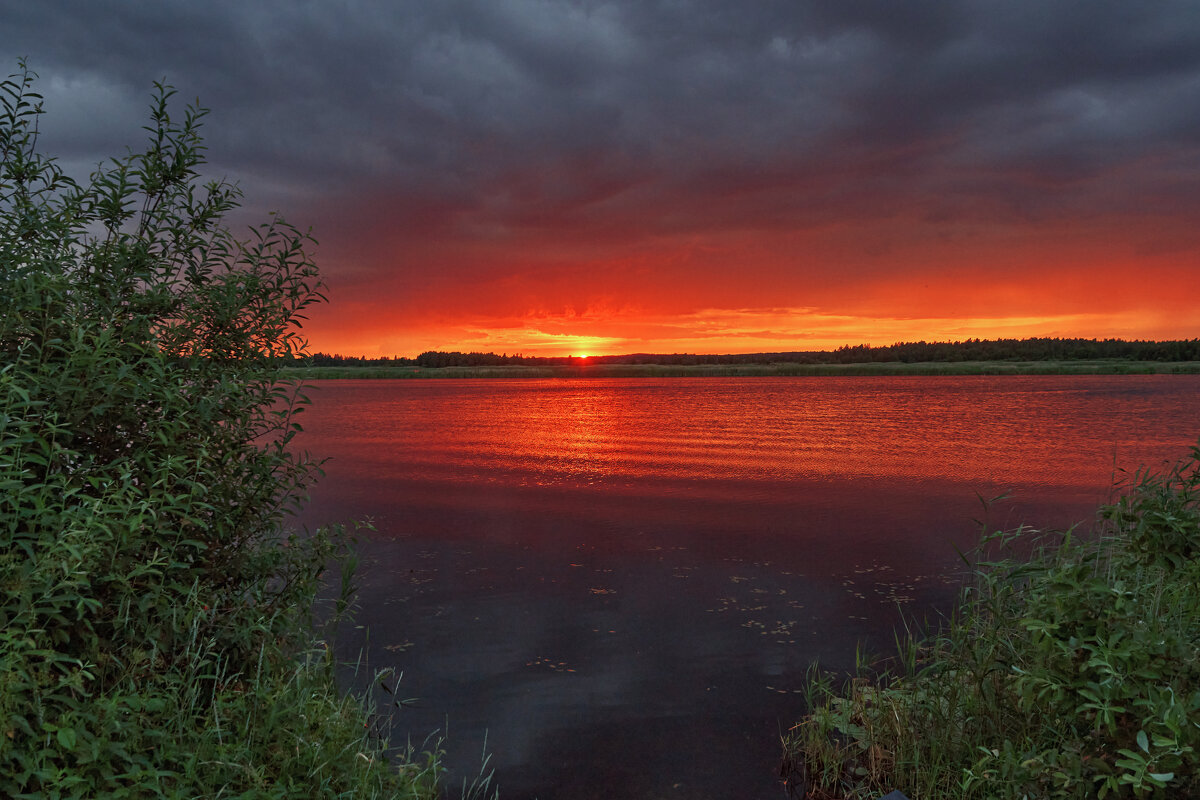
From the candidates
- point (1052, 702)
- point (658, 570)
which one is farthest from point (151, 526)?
point (658, 570)

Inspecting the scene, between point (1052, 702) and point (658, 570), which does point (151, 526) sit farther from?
point (658, 570)

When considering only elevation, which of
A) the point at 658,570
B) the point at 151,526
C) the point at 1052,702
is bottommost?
the point at 658,570

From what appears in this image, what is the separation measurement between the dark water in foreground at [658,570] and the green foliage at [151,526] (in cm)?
162

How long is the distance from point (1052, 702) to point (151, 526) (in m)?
5.66

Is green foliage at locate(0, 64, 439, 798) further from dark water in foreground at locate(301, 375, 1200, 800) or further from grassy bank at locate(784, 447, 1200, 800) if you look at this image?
grassy bank at locate(784, 447, 1200, 800)

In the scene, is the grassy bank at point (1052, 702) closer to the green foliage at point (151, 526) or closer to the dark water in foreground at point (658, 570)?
the dark water in foreground at point (658, 570)

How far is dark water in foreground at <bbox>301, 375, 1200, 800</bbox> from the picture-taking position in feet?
20.0

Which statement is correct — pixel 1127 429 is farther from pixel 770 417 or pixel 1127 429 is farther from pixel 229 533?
pixel 229 533

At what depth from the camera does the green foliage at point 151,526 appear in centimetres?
365

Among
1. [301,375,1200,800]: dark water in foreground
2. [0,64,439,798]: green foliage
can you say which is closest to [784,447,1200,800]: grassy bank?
[301,375,1200,800]: dark water in foreground

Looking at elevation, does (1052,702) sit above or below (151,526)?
below

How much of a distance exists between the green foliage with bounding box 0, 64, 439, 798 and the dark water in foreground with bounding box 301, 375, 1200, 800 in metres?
1.62

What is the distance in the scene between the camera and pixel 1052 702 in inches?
163

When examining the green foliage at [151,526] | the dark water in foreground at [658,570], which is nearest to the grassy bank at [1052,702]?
the dark water in foreground at [658,570]
